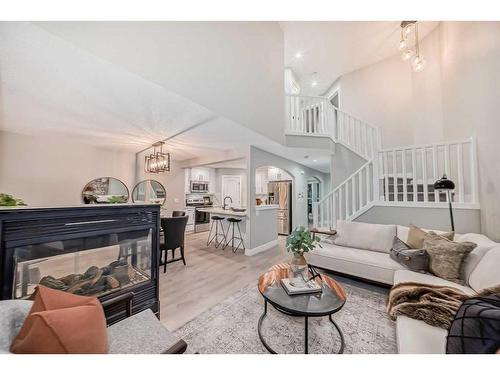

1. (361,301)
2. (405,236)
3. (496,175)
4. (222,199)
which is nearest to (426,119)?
(496,175)

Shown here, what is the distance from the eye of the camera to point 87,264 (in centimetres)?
169

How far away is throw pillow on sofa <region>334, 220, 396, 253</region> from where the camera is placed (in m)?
2.78

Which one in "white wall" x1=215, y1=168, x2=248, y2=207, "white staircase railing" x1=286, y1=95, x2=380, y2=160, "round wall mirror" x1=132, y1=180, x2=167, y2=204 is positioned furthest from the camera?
"white wall" x1=215, y1=168, x2=248, y2=207

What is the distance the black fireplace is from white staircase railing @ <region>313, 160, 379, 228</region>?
349 cm

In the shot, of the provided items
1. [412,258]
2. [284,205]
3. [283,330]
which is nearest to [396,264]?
[412,258]

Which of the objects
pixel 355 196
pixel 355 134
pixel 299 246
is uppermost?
pixel 355 134

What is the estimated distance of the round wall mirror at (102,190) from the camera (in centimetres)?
418

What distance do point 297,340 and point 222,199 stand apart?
20.1ft

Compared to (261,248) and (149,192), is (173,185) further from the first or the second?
(261,248)

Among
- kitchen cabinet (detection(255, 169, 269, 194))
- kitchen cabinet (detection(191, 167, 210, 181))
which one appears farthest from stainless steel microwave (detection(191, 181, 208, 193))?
kitchen cabinet (detection(255, 169, 269, 194))

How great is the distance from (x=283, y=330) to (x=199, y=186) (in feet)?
18.6

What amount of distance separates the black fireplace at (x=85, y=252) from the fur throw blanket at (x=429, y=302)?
222 cm

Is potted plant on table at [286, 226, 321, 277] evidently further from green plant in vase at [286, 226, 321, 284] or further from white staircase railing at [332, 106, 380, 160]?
white staircase railing at [332, 106, 380, 160]

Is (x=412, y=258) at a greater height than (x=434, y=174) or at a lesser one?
lesser
